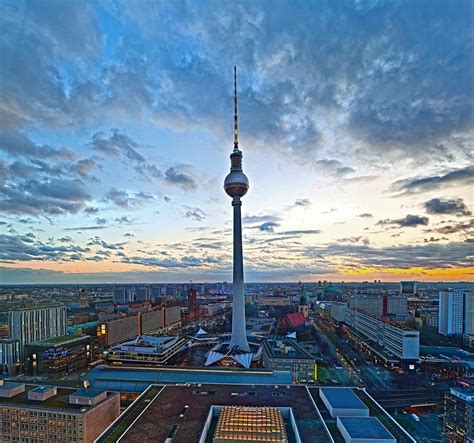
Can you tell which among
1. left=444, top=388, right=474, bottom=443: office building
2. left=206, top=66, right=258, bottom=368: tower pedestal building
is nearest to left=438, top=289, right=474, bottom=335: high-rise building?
left=206, top=66, right=258, bottom=368: tower pedestal building

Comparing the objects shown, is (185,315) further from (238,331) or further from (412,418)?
(412,418)

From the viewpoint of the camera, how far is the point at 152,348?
62.0 m

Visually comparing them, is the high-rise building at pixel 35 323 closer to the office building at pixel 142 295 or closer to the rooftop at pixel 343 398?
the rooftop at pixel 343 398

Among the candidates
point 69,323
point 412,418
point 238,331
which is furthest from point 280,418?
point 69,323

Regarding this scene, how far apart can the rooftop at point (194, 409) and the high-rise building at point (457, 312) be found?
77.5 m

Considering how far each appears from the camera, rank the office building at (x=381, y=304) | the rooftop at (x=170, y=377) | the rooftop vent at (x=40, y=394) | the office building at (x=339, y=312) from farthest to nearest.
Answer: the office building at (x=381, y=304), the office building at (x=339, y=312), the rooftop at (x=170, y=377), the rooftop vent at (x=40, y=394)

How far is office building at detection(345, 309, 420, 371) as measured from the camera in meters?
64.2

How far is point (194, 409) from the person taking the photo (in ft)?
93.6

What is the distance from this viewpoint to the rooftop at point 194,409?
24.1 meters

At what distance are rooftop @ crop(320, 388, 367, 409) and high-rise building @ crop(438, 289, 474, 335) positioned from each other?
249 feet

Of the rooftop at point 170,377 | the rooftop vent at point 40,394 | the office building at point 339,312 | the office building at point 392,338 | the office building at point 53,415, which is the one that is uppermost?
the rooftop vent at point 40,394

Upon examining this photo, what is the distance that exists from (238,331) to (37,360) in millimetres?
39167

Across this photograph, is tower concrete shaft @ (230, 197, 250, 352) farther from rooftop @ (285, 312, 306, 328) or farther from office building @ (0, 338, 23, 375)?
office building @ (0, 338, 23, 375)

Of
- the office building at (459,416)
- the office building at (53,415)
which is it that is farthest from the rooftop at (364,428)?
the office building at (53,415)
